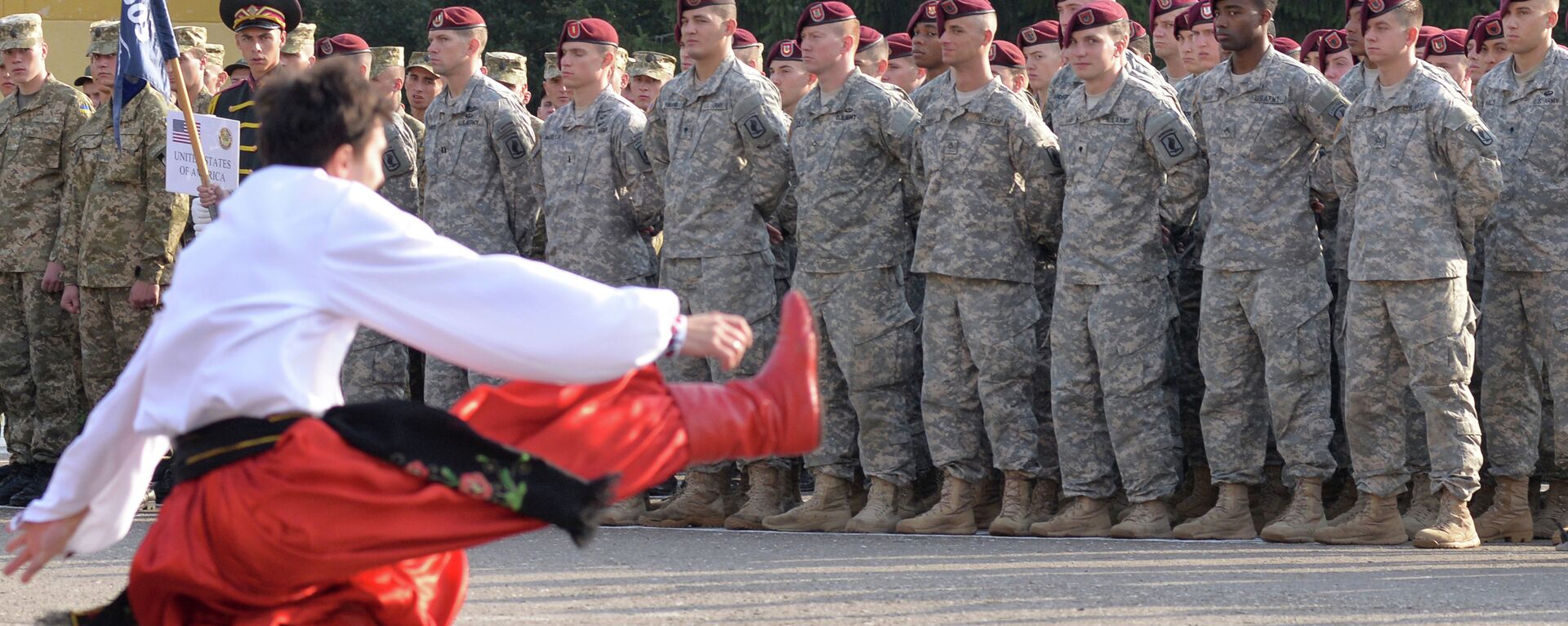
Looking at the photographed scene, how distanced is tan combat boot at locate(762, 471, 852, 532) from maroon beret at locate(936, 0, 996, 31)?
2.12m

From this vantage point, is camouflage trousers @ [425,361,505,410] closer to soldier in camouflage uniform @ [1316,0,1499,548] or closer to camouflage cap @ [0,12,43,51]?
camouflage cap @ [0,12,43,51]

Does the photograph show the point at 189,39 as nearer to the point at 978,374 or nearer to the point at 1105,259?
the point at 978,374

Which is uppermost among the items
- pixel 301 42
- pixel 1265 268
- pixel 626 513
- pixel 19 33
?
pixel 1265 268

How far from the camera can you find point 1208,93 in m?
8.23

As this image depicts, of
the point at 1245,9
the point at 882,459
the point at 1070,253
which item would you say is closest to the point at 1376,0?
the point at 1245,9

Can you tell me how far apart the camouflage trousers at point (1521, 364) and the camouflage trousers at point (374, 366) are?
5231mm

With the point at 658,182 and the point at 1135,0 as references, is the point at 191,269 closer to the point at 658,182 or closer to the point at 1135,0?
the point at 658,182

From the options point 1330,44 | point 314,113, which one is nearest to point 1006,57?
point 1330,44

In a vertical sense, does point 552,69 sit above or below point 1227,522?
below

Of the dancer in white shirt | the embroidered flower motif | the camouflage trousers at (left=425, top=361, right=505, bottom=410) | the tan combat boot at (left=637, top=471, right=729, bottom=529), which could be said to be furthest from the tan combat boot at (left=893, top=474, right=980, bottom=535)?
the embroidered flower motif

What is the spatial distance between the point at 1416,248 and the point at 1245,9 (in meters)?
1.24

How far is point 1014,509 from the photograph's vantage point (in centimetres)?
855

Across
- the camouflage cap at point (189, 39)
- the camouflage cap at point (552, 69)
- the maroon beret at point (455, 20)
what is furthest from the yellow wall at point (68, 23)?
the maroon beret at point (455, 20)

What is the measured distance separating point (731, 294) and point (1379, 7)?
3015mm
